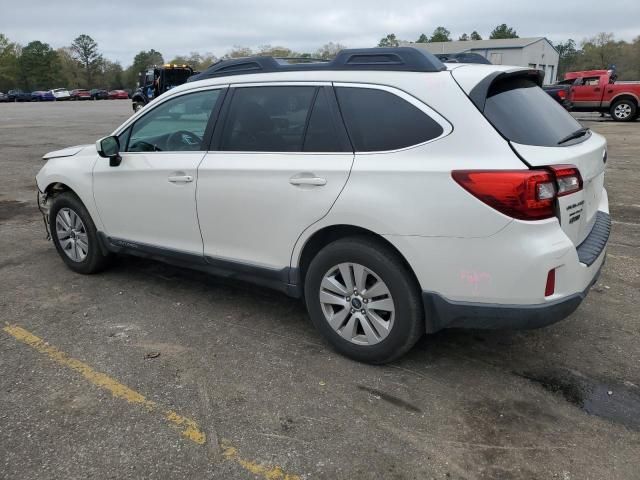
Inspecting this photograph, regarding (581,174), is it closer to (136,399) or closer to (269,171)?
(269,171)

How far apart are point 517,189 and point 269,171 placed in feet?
5.01

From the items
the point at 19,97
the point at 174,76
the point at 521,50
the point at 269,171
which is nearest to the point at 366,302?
the point at 269,171

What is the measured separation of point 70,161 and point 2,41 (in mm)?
114888

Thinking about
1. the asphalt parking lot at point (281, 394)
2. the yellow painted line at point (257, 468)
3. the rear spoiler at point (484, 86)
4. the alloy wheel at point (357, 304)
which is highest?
the rear spoiler at point (484, 86)

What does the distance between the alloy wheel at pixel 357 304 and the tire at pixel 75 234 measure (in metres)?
2.49

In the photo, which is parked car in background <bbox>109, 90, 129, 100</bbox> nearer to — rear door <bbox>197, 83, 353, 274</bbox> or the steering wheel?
the steering wheel

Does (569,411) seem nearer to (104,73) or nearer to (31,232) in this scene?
(31,232)

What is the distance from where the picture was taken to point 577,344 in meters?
3.66

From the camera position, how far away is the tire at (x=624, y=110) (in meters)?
21.6

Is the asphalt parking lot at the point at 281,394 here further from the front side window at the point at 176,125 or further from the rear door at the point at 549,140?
the front side window at the point at 176,125

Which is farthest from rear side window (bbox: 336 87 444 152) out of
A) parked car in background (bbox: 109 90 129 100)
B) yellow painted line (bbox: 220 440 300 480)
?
parked car in background (bbox: 109 90 129 100)

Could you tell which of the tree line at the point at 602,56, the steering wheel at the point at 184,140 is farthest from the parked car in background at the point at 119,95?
the steering wheel at the point at 184,140

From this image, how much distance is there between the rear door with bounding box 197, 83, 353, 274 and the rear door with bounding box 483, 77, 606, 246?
89 cm

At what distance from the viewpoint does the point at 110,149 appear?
434 centimetres
